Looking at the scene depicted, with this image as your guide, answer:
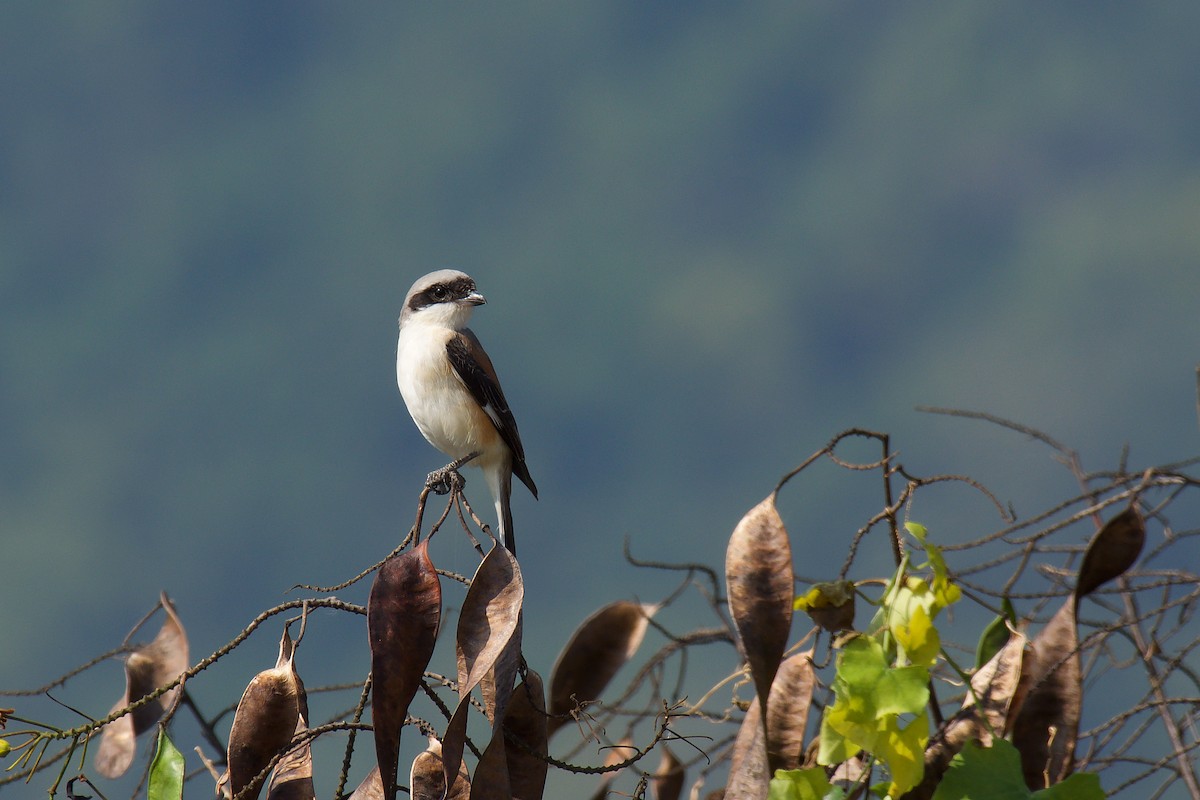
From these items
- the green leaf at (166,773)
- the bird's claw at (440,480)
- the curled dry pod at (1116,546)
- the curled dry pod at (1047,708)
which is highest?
the bird's claw at (440,480)

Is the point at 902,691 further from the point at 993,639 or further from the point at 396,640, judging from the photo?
the point at 396,640

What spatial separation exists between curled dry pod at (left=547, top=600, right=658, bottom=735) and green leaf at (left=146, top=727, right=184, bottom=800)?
1263 mm

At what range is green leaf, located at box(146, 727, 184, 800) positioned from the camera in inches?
96.2

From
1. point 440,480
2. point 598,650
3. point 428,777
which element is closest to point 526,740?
point 428,777

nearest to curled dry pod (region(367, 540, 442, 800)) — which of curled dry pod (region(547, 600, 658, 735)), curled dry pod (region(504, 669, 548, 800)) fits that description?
curled dry pod (region(504, 669, 548, 800))

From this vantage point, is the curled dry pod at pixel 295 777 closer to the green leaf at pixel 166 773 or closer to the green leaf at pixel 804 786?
the green leaf at pixel 166 773

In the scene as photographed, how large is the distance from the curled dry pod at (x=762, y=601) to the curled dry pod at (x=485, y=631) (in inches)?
17.2

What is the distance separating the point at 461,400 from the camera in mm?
5129

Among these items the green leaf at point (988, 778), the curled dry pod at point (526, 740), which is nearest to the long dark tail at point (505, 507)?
the curled dry pod at point (526, 740)

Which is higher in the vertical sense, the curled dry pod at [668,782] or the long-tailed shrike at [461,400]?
the long-tailed shrike at [461,400]

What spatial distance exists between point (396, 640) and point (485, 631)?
19 centimetres

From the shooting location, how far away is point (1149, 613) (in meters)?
2.82

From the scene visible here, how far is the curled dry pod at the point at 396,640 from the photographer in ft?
7.36

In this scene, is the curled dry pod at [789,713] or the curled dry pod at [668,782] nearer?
the curled dry pod at [789,713]
